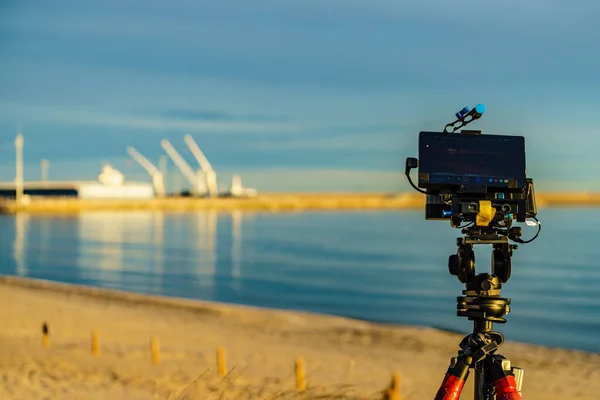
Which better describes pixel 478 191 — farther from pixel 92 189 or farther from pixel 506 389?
pixel 92 189

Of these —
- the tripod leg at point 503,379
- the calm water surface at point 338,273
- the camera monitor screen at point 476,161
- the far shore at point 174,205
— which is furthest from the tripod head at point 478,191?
the far shore at point 174,205

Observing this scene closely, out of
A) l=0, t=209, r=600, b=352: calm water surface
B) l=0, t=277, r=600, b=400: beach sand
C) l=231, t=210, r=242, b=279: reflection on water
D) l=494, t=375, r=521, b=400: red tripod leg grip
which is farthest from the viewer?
l=231, t=210, r=242, b=279: reflection on water

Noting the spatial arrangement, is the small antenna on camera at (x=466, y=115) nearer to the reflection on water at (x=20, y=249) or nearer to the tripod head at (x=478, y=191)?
the tripod head at (x=478, y=191)

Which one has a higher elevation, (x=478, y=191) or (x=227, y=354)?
(x=478, y=191)

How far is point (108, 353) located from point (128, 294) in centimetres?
1487

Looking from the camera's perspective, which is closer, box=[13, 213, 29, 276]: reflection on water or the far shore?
box=[13, 213, 29, 276]: reflection on water

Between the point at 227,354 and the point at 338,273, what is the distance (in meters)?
23.6

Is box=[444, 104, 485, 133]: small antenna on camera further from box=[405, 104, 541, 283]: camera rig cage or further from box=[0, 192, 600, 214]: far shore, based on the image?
box=[0, 192, 600, 214]: far shore

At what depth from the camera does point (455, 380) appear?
4.10 metres

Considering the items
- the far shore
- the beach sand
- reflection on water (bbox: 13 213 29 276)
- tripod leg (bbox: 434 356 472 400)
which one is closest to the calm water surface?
reflection on water (bbox: 13 213 29 276)

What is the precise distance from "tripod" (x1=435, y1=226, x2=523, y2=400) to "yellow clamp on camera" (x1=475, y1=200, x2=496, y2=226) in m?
0.07

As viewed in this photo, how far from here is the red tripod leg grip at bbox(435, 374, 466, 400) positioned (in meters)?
4.07

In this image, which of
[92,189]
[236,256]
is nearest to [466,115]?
[236,256]

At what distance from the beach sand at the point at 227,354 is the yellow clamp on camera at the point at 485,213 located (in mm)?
2299
